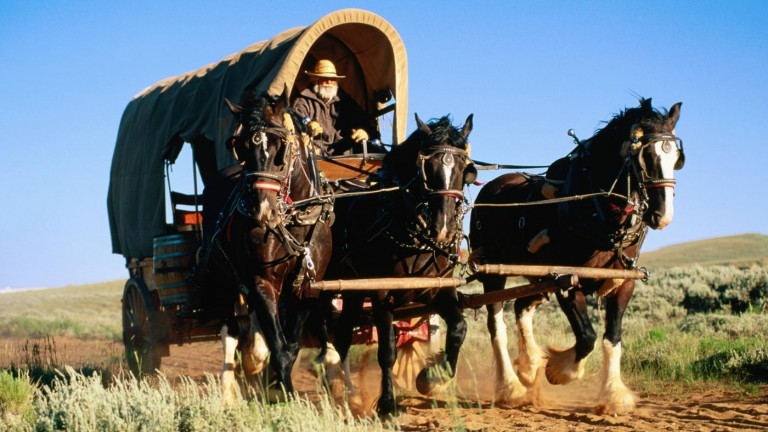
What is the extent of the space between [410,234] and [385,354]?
1048mm

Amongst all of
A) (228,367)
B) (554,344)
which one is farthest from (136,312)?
(554,344)

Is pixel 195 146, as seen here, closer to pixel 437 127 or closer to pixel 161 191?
pixel 161 191

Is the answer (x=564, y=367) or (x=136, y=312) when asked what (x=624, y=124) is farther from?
(x=136, y=312)

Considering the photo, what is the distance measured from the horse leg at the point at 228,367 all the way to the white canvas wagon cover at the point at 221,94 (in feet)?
5.96

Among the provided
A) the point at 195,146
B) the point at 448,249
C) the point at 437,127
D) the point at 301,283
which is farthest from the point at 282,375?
the point at 195,146

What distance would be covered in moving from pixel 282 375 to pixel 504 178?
388 centimetres

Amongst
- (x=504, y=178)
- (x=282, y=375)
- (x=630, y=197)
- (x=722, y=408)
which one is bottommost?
(x=722, y=408)

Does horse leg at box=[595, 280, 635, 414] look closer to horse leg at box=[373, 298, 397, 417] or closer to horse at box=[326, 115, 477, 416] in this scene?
horse at box=[326, 115, 477, 416]

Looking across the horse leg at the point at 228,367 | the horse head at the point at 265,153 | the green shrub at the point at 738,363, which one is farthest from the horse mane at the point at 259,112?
the green shrub at the point at 738,363

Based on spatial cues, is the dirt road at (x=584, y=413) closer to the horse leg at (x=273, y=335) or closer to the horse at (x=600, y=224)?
the horse at (x=600, y=224)

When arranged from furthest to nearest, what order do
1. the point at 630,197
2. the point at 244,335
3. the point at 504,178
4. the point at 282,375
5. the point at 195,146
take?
1. the point at 195,146
2. the point at 504,178
3. the point at 244,335
4. the point at 630,197
5. the point at 282,375

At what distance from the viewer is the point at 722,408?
6668 millimetres

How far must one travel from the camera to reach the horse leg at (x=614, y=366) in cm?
656

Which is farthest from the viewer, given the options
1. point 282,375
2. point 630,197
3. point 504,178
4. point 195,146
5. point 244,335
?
point 195,146
